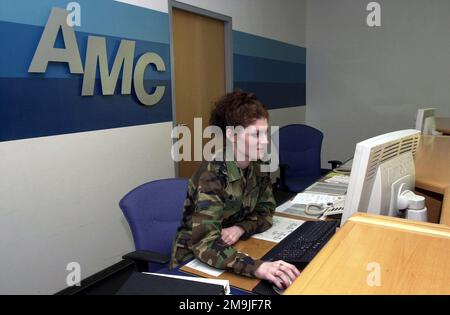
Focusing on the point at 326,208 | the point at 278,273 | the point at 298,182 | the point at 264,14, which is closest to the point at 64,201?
the point at 326,208

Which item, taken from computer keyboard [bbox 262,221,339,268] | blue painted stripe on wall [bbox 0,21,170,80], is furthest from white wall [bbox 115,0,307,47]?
computer keyboard [bbox 262,221,339,268]

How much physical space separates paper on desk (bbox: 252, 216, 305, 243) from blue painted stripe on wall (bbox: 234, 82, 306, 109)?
2527 mm

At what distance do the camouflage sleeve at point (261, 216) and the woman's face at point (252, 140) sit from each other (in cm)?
27

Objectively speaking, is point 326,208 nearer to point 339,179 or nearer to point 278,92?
point 339,179

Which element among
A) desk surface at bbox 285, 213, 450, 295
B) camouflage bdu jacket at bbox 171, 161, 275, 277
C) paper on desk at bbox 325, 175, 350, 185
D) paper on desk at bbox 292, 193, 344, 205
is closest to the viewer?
desk surface at bbox 285, 213, 450, 295

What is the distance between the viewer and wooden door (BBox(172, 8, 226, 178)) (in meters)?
3.21

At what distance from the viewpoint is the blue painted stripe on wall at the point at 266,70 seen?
4.00 m

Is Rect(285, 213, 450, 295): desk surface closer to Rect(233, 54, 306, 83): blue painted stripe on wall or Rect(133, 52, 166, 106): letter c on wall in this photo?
Rect(133, 52, 166, 106): letter c on wall

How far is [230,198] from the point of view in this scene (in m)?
1.39

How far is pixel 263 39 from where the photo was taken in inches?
173

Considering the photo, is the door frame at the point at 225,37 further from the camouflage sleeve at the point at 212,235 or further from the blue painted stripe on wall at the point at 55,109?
the camouflage sleeve at the point at 212,235

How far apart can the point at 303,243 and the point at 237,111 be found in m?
0.52
